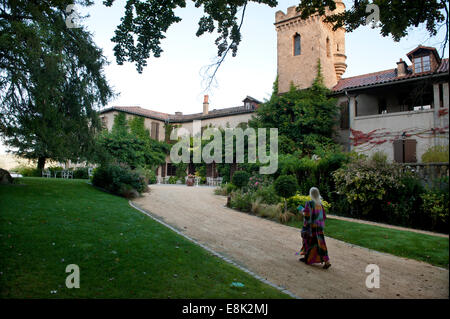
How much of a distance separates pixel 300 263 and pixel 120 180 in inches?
421

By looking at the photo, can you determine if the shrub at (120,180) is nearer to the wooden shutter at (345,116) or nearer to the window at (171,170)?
the wooden shutter at (345,116)

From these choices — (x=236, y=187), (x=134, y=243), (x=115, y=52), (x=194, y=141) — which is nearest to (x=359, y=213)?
(x=236, y=187)

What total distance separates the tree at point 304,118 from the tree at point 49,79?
11981 millimetres

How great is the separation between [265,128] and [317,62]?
6.26 metres

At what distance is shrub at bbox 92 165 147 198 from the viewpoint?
13518mm

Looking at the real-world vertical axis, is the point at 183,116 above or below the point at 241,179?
above

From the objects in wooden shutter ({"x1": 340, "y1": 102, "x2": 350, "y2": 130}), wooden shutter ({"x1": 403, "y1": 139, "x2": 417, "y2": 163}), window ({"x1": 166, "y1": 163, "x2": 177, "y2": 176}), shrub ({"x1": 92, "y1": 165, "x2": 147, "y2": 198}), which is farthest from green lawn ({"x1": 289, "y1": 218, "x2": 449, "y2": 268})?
window ({"x1": 166, "y1": 163, "x2": 177, "y2": 176})

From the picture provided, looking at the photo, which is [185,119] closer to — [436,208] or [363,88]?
[363,88]

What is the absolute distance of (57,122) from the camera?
936 centimetres

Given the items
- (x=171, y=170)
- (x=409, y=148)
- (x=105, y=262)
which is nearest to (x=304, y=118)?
(x=409, y=148)

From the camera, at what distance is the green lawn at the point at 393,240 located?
6.49 meters

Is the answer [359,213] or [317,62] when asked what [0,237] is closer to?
[359,213]

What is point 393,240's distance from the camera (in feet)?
24.6

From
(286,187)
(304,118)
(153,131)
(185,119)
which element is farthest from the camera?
(185,119)
